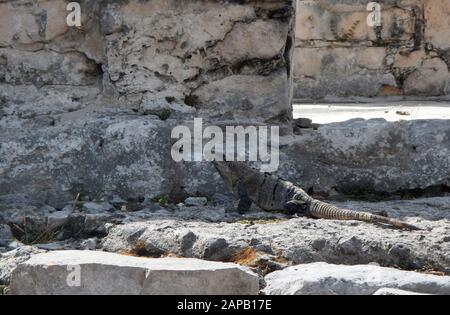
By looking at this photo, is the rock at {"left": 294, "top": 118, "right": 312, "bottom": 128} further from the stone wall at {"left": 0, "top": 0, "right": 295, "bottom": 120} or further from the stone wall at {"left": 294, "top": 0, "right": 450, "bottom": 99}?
the stone wall at {"left": 294, "top": 0, "right": 450, "bottom": 99}

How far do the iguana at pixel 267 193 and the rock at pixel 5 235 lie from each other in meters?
1.43

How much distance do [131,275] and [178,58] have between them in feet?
8.92

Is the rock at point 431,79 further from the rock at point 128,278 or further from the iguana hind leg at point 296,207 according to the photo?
the rock at point 128,278

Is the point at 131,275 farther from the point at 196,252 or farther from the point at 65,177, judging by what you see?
the point at 65,177

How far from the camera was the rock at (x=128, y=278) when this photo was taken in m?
4.09

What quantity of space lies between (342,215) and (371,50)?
501 centimetres

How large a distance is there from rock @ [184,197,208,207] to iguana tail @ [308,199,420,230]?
726mm

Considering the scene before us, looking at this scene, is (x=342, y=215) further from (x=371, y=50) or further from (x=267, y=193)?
(x=371, y=50)

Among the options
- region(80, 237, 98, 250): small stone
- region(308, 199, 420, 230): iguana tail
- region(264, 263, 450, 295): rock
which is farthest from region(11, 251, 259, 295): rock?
region(308, 199, 420, 230): iguana tail

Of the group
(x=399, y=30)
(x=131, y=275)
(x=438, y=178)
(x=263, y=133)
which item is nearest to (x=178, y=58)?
(x=263, y=133)

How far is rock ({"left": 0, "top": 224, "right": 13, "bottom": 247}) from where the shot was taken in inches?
210

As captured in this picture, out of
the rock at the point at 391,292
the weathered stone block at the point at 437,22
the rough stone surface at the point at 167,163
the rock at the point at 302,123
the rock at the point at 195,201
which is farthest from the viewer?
the weathered stone block at the point at 437,22

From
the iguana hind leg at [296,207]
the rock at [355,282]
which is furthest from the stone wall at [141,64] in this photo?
the rock at [355,282]

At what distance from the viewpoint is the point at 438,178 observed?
6176mm
